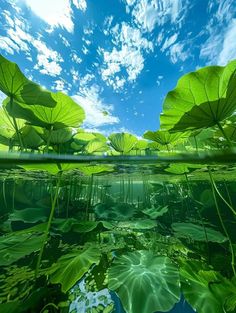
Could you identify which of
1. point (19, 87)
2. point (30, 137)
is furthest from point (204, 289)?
point (30, 137)

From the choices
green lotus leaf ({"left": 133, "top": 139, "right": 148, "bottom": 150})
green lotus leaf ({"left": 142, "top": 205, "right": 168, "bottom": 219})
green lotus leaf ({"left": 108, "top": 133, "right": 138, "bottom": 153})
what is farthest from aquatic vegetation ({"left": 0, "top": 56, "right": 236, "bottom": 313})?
green lotus leaf ({"left": 133, "top": 139, "right": 148, "bottom": 150})

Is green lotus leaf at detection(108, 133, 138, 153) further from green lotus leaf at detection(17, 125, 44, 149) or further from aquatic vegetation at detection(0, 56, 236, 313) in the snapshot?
green lotus leaf at detection(17, 125, 44, 149)

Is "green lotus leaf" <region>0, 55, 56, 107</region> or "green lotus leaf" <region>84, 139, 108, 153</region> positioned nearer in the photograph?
"green lotus leaf" <region>0, 55, 56, 107</region>

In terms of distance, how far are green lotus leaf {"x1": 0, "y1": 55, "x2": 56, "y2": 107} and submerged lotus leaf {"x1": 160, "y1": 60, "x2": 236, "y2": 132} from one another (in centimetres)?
101

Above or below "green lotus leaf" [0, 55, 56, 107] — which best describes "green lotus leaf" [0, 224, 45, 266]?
below

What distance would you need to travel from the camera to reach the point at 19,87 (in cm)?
159

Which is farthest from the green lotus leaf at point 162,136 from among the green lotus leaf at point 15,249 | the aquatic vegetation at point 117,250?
the green lotus leaf at point 15,249

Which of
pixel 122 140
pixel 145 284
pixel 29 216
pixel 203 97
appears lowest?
pixel 145 284

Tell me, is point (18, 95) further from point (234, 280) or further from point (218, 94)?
point (234, 280)

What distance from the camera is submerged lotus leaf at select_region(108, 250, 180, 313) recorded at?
3.86 feet

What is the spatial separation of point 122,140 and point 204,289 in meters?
2.81

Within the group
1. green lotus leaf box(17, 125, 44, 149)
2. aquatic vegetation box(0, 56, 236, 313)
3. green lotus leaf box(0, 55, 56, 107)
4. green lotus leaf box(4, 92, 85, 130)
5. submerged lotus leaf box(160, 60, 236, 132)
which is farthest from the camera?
green lotus leaf box(17, 125, 44, 149)

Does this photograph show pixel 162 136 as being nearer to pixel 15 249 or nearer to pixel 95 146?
pixel 95 146

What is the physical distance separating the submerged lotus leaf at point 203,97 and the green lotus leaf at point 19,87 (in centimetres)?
101
